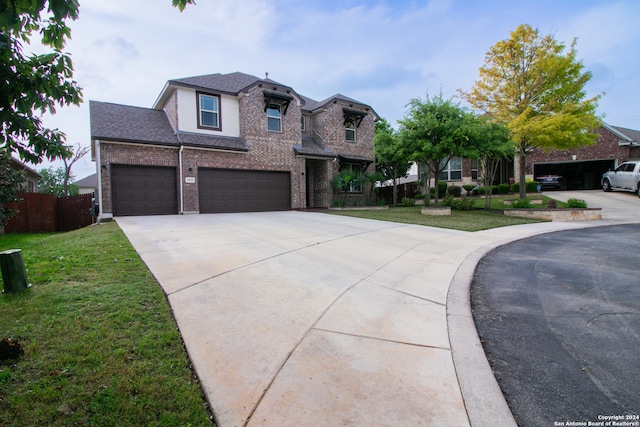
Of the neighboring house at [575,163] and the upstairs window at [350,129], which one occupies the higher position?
the upstairs window at [350,129]

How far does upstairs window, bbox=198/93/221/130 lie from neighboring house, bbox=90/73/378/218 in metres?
0.05

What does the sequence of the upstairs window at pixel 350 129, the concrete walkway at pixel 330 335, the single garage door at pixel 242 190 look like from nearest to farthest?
the concrete walkway at pixel 330 335, the single garage door at pixel 242 190, the upstairs window at pixel 350 129

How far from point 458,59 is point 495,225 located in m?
10.3

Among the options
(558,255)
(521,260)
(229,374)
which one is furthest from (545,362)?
(558,255)

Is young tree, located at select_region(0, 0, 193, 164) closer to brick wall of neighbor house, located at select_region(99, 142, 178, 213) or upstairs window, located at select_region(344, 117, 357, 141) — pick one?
brick wall of neighbor house, located at select_region(99, 142, 178, 213)

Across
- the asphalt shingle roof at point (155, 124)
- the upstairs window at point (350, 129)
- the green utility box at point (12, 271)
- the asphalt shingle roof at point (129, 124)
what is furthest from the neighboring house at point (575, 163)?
the green utility box at point (12, 271)

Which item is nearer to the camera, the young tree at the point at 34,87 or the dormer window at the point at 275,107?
the young tree at the point at 34,87

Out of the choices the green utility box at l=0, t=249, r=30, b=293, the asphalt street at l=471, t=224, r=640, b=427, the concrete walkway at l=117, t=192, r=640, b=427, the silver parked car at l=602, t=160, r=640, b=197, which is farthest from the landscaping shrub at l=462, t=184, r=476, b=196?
the green utility box at l=0, t=249, r=30, b=293

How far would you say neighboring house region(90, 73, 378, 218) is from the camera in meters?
13.8

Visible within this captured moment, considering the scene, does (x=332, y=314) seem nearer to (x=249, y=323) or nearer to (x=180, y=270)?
(x=249, y=323)

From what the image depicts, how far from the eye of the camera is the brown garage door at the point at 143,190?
44.3 feet

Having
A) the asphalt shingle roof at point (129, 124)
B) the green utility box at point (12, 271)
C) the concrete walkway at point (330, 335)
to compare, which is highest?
the asphalt shingle roof at point (129, 124)

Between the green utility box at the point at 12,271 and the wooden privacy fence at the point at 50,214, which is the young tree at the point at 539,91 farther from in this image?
the wooden privacy fence at the point at 50,214

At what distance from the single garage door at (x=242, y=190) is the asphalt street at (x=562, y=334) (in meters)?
12.7
